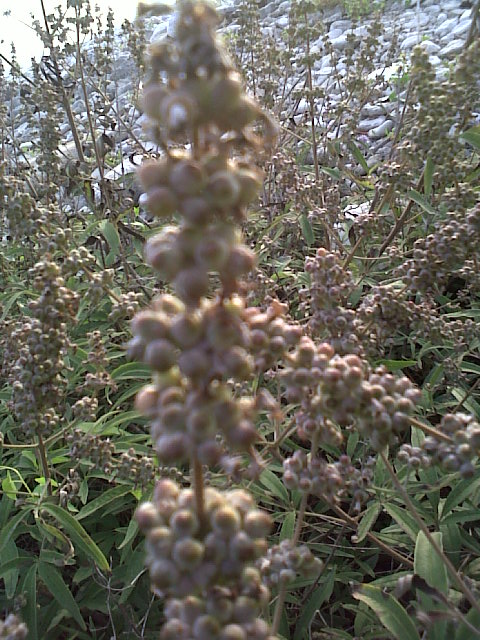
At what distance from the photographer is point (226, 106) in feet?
3.13

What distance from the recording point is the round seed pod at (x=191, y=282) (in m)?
0.94

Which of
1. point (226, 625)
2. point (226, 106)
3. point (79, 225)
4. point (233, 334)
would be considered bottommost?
point (79, 225)

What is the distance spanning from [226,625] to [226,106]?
0.82m

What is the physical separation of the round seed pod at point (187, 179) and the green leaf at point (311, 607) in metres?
1.98

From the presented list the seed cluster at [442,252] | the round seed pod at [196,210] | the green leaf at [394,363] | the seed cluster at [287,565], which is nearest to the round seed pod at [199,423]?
the round seed pod at [196,210]

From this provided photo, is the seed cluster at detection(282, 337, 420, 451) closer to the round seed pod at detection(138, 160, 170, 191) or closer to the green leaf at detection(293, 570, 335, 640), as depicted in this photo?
the round seed pod at detection(138, 160, 170, 191)

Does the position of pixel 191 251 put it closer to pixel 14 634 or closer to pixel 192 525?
pixel 192 525

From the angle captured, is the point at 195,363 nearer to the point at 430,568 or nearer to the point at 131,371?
the point at 430,568

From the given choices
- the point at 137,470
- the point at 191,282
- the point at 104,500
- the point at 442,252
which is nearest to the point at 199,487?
the point at 191,282

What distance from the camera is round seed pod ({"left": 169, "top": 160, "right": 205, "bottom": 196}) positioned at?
934 millimetres

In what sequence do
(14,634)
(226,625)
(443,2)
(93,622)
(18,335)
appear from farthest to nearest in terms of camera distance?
(443,2) → (93,622) → (18,335) → (14,634) → (226,625)

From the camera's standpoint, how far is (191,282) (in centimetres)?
94

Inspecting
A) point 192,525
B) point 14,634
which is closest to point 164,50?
point 192,525

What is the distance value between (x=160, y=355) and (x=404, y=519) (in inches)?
69.0
